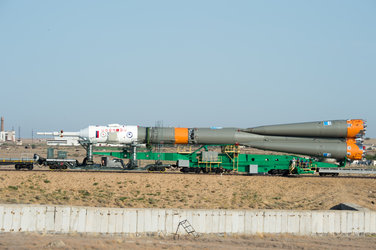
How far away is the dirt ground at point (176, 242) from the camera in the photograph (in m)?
18.2

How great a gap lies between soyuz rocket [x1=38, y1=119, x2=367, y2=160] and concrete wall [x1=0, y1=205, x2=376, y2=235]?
20346 millimetres

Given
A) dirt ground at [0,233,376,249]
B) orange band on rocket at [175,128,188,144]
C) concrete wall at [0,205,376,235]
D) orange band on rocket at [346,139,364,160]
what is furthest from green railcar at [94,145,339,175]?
dirt ground at [0,233,376,249]

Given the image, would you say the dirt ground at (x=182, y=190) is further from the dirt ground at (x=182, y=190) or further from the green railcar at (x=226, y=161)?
the green railcar at (x=226, y=161)

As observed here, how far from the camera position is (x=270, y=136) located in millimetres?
43188

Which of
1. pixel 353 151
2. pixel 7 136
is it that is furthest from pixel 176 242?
pixel 7 136

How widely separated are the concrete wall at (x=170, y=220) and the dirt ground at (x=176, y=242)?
471mm

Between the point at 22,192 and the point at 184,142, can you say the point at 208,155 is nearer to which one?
the point at 184,142

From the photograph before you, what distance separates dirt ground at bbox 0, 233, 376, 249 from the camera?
18188mm

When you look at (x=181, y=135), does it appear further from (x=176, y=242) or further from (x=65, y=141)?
(x=176, y=242)

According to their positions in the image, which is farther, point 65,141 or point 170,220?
point 65,141

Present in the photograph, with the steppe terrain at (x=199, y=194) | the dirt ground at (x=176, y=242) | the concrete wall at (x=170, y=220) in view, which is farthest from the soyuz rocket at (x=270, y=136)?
the dirt ground at (x=176, y=242)

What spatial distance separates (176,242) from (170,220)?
61.6 inches

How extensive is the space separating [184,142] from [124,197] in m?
13.0

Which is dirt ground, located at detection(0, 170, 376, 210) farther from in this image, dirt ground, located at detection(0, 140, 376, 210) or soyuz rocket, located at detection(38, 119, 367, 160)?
soyuz rocket, located at detection(38, 119, 367, 160)
